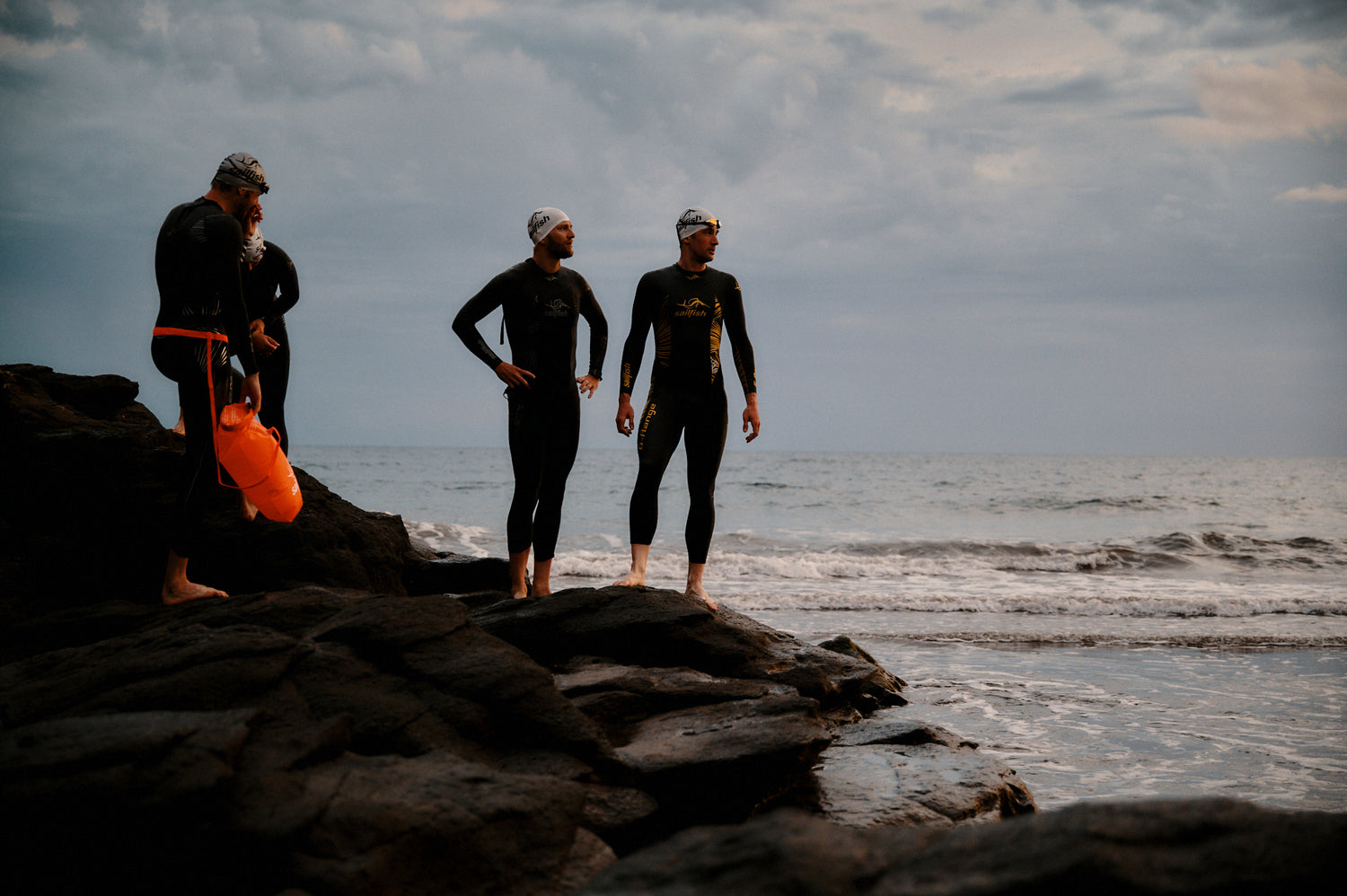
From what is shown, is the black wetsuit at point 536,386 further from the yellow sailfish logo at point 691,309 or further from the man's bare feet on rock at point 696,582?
the man's bare feet on rock at point 696,582

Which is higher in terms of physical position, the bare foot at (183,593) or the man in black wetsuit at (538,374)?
the man in black wetsuit at (538,374)

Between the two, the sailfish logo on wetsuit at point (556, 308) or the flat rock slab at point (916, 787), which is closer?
the flat rock slab at point (916, 787)

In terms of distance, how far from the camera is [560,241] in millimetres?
6316

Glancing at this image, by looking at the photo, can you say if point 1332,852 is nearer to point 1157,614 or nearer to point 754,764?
point 754,764

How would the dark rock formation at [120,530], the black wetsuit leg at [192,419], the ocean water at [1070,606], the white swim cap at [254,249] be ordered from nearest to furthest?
1. the black wetsuit leg at [192,419]
2. the ocean water at [1070,606]
3. the dark rock formation at [120,530]
4. the white swim cap at [254,249]

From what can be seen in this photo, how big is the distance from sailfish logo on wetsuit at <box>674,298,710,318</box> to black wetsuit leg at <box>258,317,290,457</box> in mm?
2880

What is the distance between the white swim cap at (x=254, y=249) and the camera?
6070mm

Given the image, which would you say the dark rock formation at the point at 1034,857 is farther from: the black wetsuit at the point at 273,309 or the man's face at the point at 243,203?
the black wetsuit at the point at 273,309

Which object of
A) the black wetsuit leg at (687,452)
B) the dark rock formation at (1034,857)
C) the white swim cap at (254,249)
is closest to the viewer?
the dark rock formation at (1034,857)

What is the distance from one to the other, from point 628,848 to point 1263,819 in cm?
220

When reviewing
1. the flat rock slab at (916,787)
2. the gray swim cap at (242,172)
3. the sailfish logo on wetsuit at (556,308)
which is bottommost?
the flat rock slab at (916,787)

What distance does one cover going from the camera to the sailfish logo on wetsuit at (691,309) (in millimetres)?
6551

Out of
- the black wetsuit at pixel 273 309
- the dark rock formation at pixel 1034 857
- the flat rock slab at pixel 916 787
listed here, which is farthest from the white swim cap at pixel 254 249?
the dark rock formation at pixel 1034 857

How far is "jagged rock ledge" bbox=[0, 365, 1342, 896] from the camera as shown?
255cm
